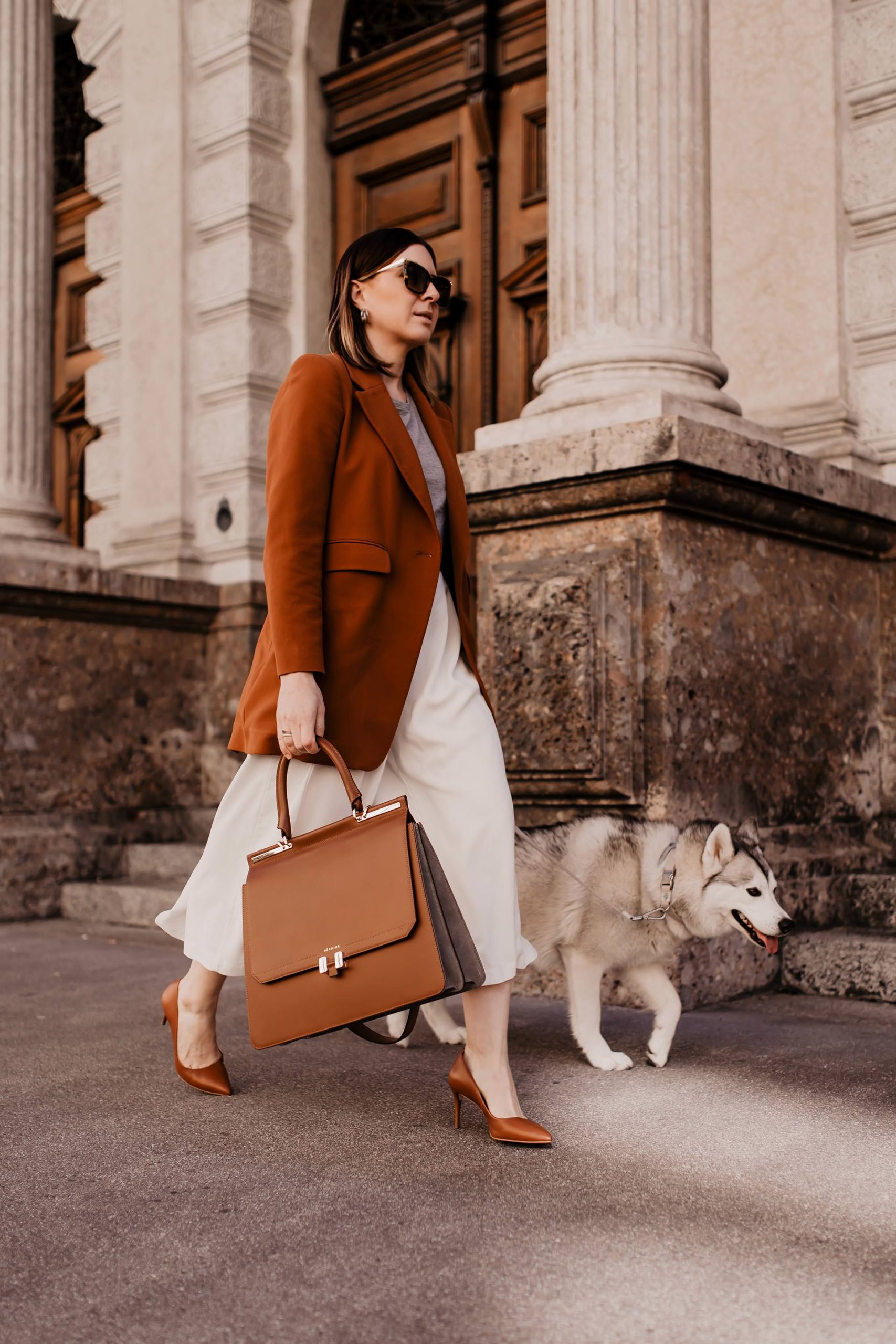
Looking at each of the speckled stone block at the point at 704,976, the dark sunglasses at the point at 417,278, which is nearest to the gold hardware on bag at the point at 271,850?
the dark sunglasses at the point at 417,278

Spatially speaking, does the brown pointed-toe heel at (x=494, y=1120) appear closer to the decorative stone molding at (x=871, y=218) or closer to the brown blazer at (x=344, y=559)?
the brown blazer at (x=344, y=559)

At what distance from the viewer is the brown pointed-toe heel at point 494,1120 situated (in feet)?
9.27

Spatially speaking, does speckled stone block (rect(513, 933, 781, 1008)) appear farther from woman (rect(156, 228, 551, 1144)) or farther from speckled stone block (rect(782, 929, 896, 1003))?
woman (rect(156, 228, 551, 1144))

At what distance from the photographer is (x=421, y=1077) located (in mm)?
3469

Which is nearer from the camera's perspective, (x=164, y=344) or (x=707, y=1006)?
(x=707, y=1006)

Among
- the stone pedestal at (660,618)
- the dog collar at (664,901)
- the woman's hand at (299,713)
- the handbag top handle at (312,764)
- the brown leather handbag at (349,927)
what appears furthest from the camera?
the stone pedestal at (660,618)

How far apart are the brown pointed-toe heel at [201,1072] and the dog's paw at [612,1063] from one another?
0.95 m

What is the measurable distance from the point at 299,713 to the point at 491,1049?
0.83 metres

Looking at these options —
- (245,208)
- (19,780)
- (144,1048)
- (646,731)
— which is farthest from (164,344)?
(144,1048)

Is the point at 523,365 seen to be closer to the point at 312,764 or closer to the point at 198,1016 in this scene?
the point at 312,764

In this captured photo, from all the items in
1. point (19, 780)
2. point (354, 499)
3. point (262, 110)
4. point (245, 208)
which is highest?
point (262, 110)

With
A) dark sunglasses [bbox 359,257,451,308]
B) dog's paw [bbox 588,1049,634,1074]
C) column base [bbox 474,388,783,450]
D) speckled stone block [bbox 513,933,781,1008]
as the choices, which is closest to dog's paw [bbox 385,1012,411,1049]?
dog's paw [bbox 588,1049,634,1074]

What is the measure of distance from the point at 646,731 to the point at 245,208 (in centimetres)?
499

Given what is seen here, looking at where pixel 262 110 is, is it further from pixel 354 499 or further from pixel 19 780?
pixel 354 499
